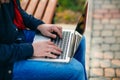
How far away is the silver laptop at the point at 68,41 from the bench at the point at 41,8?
691 mm

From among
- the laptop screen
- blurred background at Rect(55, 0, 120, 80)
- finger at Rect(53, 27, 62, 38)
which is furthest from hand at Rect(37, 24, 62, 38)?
blurred background at Rect(55, 0, 120, 80)

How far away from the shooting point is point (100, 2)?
234 inches

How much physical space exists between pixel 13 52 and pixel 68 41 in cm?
55

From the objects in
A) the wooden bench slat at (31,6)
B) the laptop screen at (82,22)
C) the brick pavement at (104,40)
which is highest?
the wooden bench slat at (31,6)

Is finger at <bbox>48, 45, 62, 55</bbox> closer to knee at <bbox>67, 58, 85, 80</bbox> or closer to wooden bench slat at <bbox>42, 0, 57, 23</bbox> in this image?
knee at <bbox>67, 58, 85, 80</bbox>

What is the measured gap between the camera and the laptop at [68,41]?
2.68m

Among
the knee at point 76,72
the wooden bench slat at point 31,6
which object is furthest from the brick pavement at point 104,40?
the knee at point 76,72

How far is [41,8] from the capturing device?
403 cm

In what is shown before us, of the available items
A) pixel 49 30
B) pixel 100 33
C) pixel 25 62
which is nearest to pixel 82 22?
pixel 49 30

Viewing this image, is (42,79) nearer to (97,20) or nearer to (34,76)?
(34,76)

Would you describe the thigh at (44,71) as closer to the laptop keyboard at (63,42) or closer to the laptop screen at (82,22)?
the laptop keyboard at (63,42)

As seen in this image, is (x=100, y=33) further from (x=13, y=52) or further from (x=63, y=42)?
(x=13, y=52)

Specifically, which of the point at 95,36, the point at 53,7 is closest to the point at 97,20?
the point at 95,36

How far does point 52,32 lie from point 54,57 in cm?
42
